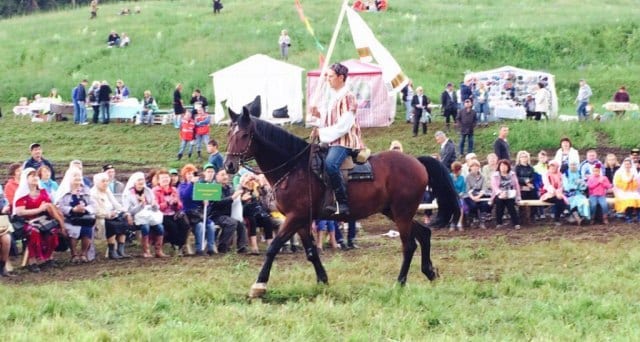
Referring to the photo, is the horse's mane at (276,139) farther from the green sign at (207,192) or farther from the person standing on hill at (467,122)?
the person standing on hill at (467,122)

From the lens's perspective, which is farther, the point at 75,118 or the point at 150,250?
the point at 75,118

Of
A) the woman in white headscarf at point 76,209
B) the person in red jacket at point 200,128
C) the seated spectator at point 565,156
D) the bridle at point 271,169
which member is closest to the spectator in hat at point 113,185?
the woman in white headscarf at point 76,209

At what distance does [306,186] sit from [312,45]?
35.9m

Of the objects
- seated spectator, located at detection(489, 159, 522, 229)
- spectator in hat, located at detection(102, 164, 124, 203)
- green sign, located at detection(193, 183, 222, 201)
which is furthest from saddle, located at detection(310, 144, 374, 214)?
seated spectator, located at detection(489, 159, 522, 229)

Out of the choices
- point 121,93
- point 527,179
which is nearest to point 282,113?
point 121,93

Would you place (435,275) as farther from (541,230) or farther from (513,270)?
(541,230)

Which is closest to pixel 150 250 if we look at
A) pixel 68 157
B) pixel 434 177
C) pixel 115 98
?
A: pixel 434 177

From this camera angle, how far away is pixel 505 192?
19.8m

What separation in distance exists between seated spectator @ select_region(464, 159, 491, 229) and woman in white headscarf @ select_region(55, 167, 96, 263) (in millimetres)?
7619

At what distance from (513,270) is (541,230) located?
17.9 feet

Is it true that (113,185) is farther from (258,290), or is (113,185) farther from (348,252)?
(258,290)

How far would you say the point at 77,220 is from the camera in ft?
50.3

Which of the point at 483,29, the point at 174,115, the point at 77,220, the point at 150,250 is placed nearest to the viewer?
the point at 77,220

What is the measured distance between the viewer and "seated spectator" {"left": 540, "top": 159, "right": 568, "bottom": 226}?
20141 mm
